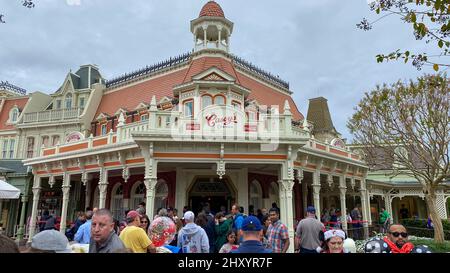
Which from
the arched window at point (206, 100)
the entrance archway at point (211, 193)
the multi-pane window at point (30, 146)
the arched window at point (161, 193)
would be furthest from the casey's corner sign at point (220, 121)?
the multi-pane window at point (30, 146)

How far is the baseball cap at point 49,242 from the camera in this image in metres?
2.90

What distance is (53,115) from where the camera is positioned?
26.0 m

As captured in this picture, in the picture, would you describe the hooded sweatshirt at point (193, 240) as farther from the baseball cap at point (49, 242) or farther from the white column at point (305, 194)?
the white column at point (305, 194)

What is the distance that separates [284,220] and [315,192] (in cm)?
363

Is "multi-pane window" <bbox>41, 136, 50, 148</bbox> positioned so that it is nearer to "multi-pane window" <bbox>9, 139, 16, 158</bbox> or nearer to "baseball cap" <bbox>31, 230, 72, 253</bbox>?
"multi-pane window" <bbox>9, 139, 16, 158</bbox>

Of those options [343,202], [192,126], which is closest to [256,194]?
[343,202]

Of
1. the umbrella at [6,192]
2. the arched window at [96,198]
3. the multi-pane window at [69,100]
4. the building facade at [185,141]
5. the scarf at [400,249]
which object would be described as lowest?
the scarf at [400,249]

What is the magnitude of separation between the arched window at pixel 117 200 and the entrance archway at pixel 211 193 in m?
5.09

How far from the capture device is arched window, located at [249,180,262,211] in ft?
63.6

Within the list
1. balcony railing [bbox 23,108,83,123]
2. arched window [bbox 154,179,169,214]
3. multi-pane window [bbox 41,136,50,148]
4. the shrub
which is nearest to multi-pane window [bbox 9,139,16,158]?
balcony railing [bbox 23,108,83,123]

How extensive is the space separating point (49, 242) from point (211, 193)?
1568 centimetres

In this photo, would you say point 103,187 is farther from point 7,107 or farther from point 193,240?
point 7,107
